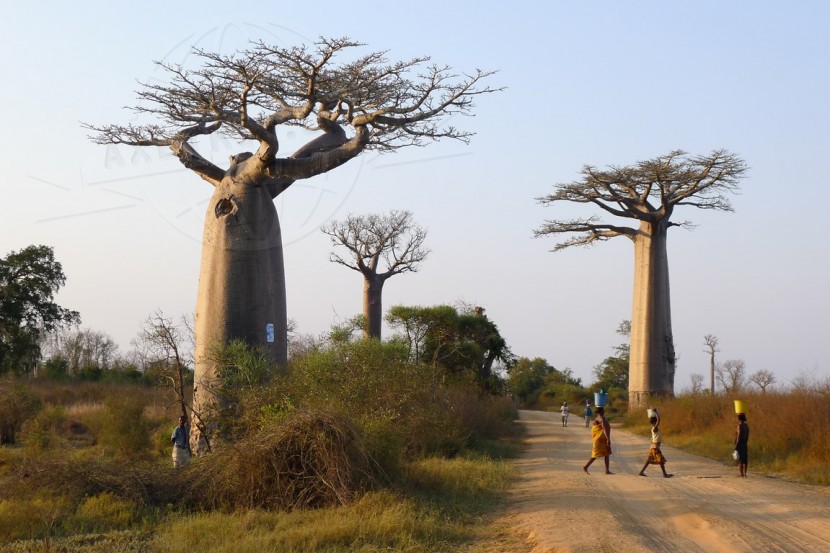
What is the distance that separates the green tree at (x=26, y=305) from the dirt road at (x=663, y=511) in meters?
18.3

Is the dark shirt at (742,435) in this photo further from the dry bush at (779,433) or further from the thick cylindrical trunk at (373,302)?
the thick cylindrical trunk at (373,302)

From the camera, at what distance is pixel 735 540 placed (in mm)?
5680

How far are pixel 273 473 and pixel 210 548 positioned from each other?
1.63m

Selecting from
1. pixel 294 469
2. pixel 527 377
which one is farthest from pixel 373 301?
pixel 527 377

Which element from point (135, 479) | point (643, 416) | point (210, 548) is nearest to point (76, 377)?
point (643, 416)

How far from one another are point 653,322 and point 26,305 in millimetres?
17087

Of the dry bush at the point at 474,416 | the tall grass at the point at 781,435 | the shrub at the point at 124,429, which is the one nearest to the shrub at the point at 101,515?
the shrub at the point at 124,429

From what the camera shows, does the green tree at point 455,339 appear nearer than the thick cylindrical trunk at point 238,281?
No

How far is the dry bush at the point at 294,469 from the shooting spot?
7195 mm

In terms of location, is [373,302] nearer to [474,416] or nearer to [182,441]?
[474,416]

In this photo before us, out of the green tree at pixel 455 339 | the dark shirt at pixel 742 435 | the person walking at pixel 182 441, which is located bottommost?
the person walking at pixel 182 441

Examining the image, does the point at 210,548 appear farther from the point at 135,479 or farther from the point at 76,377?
the point at 76,377

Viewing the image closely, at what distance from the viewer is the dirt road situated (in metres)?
5.70

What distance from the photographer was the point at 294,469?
732 cm
